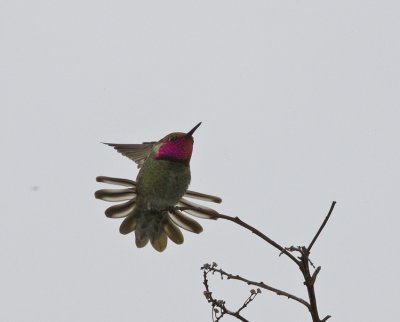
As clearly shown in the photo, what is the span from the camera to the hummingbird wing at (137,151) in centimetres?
1034

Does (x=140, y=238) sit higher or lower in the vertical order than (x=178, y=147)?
lower

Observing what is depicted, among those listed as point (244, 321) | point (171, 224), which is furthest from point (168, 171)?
point (244, 321)

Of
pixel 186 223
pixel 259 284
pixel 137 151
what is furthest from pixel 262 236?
pixel 137 151

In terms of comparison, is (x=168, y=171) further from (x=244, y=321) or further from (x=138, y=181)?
(x=244, y=321)

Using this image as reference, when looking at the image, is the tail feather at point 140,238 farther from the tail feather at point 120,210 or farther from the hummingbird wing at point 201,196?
the hummingbird wing at point 201,196

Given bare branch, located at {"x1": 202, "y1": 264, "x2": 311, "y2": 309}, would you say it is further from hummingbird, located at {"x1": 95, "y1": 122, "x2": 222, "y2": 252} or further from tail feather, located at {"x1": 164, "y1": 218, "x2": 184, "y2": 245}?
tail feather, located at {"x1": 164, "y1": 218, "x2": 184, "y2": 245}

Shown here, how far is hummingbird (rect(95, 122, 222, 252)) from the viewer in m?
9.12

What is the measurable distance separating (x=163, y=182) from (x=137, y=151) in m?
1.58

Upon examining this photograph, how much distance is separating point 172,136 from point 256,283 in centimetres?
566

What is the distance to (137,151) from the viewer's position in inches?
413

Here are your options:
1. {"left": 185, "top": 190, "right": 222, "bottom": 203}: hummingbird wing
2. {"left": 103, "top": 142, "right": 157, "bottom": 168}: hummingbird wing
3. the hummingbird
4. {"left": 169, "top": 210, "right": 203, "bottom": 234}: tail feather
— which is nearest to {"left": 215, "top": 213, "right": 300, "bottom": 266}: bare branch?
the hummingbird

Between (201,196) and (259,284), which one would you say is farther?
(201,196)

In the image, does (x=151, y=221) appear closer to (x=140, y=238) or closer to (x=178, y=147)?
(x=140, y=238)

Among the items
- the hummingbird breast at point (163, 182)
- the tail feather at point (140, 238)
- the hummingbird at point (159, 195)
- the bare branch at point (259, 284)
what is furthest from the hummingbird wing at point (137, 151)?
the bare branch at point (259, 284)
